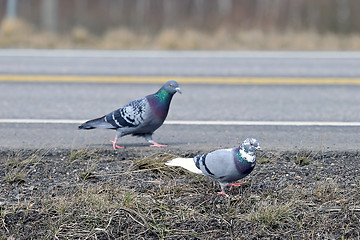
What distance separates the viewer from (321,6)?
27.5 metres

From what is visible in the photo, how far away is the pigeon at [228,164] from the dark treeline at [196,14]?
63.5ft

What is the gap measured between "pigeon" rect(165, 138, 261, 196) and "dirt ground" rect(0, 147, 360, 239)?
0.18 m

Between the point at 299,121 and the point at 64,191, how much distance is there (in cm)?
366

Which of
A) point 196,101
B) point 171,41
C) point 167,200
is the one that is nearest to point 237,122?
point 196,101

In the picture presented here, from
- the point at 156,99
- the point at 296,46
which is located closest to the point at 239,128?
the point at 156,99

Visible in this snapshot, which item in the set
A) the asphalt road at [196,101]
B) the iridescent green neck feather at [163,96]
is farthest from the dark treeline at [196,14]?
the iridescent green neck feather at [163,96]

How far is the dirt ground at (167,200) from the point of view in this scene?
12.9ft

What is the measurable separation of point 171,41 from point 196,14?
52.1 ft

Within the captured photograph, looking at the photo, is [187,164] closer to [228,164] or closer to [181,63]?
[228,164]

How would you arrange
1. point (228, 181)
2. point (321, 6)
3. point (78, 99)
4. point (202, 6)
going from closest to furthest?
point (228, 181)
point (78, 99)
point (321, 6)
point (202, 6)

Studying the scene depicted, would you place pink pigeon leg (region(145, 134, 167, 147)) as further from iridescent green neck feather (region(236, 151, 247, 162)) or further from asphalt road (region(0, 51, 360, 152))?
iridescent green neck feather (region(236, 151, 247, 162))

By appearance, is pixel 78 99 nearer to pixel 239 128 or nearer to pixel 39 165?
pixel 239 128

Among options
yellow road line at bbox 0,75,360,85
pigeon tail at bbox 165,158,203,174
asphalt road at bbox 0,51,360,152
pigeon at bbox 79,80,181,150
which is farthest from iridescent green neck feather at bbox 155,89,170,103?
yellow road line at bbox 0,75,360,85

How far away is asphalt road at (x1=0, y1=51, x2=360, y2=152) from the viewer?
624 cm
